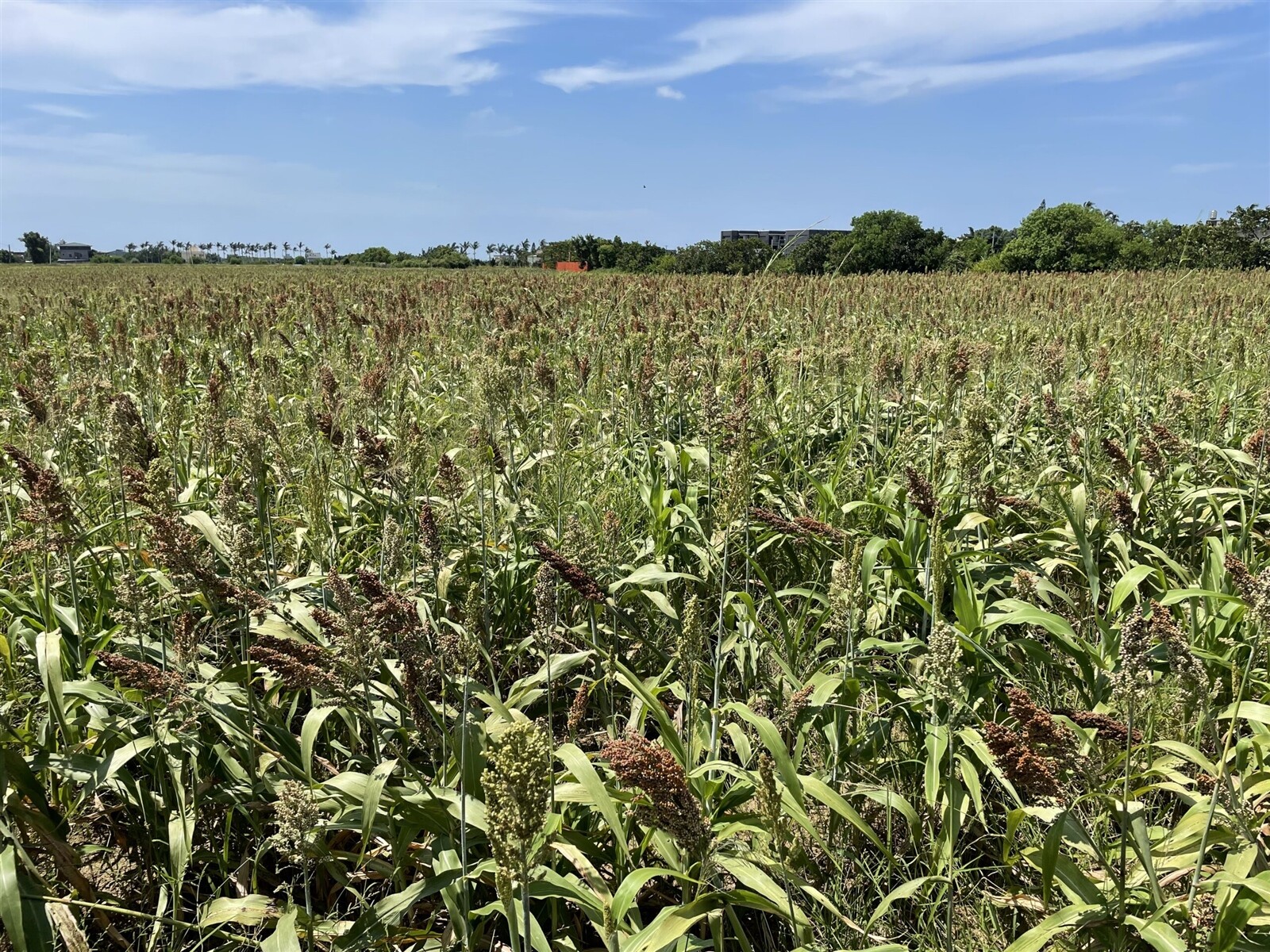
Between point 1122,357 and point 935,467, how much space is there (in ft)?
12.7

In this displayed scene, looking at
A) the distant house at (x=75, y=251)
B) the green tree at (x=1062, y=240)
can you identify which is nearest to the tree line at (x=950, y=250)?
the green tree at (x=1062, y=240)

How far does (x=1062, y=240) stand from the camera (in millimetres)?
58906

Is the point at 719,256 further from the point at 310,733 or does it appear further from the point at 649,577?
the point at 310,733

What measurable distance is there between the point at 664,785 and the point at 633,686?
90cm

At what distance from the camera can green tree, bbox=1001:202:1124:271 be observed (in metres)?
58.4

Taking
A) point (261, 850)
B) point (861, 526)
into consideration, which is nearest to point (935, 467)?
point (861, 526)

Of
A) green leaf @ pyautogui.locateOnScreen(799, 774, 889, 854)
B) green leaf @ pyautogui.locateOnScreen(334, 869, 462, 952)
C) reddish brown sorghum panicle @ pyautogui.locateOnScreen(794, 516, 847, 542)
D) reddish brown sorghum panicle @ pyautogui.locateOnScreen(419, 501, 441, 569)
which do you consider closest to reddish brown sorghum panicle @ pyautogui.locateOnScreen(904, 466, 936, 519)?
reddish brown sorghum panicle @ pyautogui.locateOnScreen(794, 516, 847, 542)

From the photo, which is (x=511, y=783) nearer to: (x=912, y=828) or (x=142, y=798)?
(x=912, y=828)

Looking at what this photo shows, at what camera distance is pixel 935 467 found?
3529 mm

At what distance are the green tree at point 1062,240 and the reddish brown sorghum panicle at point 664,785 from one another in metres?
61.4

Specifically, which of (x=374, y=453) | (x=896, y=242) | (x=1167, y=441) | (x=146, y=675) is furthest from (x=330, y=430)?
(x=896, y=242)

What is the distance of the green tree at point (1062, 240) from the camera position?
58.4m

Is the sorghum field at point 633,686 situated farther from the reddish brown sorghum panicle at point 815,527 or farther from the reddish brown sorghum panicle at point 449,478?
the reddish brown sorghum panicle at point 815,527

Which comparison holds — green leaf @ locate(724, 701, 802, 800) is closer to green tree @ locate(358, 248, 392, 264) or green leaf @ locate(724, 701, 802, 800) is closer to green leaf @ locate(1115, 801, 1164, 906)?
green leaf @ locate(1115, 801, 1164, 906)
